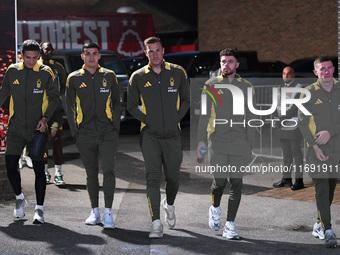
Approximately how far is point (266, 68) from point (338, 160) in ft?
51.0

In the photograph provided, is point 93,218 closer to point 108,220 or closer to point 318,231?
point 108,220

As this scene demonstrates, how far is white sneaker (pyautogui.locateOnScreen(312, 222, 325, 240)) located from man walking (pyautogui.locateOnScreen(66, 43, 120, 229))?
2055mm

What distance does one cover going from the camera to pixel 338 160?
740cm

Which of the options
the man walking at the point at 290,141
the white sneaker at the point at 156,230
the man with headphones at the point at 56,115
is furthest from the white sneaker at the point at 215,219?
the man with headphones at the point at 56,115

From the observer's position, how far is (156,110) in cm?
773

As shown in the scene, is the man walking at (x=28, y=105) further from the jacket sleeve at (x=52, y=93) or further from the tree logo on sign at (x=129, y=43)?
the tree logo on sign at (x=129, y=43)

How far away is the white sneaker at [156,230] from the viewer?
7508 millimetres

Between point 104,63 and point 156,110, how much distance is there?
33.8 ft

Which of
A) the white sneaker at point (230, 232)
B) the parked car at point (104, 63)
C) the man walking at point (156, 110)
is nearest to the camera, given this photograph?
the white sneaker at point (230, 232)

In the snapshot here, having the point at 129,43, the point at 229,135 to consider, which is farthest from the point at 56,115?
the point at 129,43

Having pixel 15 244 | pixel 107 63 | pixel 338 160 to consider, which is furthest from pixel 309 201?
pixel 107 63

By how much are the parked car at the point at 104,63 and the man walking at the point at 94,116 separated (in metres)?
9.15

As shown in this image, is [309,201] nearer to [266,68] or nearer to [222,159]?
[222,159]

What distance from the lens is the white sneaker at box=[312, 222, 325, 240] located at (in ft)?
24.6
